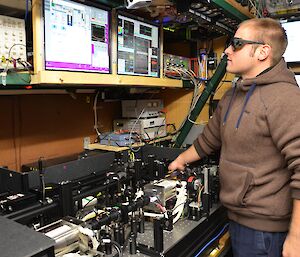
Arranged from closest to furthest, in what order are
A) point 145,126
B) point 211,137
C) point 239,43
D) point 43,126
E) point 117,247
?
1. point 117,247
2. point 239,43
3. point 211,137
4. point 43,126
5. point 145,126

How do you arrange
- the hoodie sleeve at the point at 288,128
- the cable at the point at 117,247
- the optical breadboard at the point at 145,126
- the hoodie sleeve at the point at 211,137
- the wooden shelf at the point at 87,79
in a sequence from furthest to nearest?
1. the optical breadboard at the point at 145,126
2. the hoodie sleeve at the point at 211,137
3. the wooden shelf at the point at 87,79
4. the hoodie sleeve at the point at 288,128
5. the cable at the point at 117,247

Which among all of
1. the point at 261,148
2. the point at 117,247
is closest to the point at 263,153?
the point at 261,148

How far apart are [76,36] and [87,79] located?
0.79ft

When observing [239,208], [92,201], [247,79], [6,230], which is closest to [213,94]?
[247,79]

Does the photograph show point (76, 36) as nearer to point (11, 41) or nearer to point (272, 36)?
point (11, 41)

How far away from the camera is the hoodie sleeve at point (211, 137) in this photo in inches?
72.6

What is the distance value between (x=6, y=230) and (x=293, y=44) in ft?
9.43

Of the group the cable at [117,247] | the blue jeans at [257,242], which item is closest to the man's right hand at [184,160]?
the blue jeans at [257,242]

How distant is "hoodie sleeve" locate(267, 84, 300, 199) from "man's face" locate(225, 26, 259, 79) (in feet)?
0.81

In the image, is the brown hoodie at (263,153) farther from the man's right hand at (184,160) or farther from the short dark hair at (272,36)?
the man's right hand at (184,160)

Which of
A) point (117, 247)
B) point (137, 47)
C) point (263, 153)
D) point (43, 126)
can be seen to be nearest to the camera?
point (117, 247)

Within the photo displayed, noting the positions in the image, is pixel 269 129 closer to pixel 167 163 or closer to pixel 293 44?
pixel 167 163

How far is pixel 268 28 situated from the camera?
60.7 inches

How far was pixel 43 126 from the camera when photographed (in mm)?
2270
